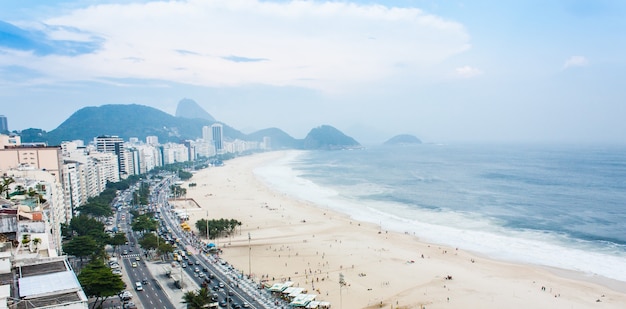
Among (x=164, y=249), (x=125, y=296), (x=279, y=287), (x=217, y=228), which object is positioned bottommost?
(x=279, y=287)

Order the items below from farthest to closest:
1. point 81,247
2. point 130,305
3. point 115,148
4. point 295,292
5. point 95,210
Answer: point 115,148 → point 95,210 → point 81,247 → point 295,292 → point 130,305

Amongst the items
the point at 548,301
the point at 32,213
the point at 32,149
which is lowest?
the point at 548,301

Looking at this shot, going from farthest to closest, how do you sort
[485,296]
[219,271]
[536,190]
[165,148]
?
1. [165,148]
2. [536,190]
3. [219,271]
4. [485,296]

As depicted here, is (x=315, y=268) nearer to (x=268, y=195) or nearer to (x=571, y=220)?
(x=571, y=220)

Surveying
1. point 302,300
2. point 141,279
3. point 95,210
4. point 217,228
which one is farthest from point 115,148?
point 302,300

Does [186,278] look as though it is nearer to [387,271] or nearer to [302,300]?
[302,300]

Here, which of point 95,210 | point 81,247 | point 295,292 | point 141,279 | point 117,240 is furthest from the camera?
point 95,210

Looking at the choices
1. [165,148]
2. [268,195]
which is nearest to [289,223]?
[268,195]
